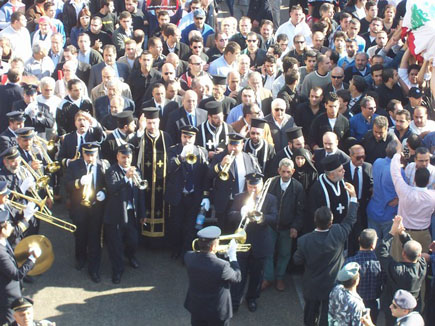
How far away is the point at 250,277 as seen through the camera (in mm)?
9297

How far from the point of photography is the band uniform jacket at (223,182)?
9750mm

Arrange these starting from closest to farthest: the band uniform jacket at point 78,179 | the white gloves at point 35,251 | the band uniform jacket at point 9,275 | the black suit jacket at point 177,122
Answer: the band uniform jacket at point 9,275
the white gloves at point 35,251
the band uniform jacket at point 78,179
the black suit jacket at point 177,122

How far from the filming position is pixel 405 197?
360 inches

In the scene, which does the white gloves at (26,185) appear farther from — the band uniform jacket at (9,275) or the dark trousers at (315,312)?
the dark trousers at (315,312)

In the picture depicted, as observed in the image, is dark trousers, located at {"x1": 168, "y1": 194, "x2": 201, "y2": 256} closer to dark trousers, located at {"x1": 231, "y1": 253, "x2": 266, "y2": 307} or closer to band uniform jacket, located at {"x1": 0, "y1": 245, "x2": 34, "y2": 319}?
dark trousers, located at {"x1": 231, "y1": 253, "x2": 266, "y2": 307}

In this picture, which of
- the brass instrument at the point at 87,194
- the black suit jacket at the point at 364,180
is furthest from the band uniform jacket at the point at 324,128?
the brass instrument at the point at 87,194

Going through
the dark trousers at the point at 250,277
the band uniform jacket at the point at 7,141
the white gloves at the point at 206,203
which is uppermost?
the band uniform jacket at the point at 7,141

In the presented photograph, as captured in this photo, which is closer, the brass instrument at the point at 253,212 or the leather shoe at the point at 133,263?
the brass instrument at the point at 253,212

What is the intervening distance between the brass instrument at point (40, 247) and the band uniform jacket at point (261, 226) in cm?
224

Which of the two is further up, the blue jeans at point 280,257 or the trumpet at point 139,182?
the trumpet at point 139,182

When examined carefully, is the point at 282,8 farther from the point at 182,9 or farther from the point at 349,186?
the point at 349,186

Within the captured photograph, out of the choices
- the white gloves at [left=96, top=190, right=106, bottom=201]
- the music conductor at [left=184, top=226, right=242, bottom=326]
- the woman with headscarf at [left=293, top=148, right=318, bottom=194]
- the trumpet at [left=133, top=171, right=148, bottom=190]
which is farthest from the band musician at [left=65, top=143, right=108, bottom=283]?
the woman with headscarf at [left=293, top=148, right=318, bottom=194]

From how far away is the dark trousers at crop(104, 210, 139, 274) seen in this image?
967 centimetres

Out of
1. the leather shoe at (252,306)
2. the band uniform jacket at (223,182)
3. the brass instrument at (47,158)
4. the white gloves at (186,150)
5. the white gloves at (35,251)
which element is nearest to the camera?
the white gloves at (35,251)
